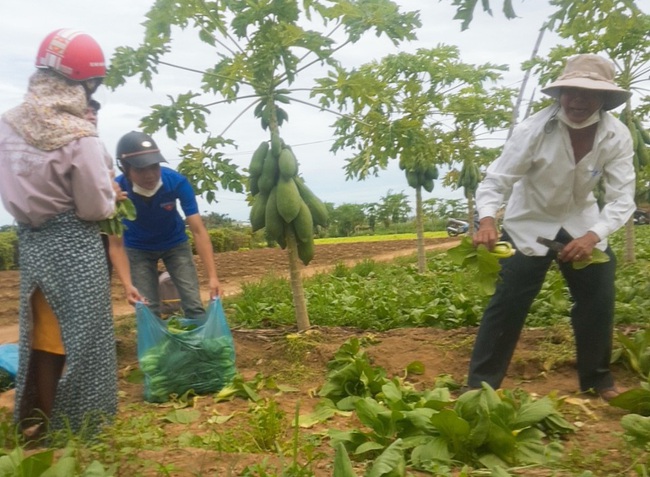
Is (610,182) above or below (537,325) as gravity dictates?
above

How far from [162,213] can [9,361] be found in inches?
50.6

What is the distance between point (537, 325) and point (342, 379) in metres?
1.91

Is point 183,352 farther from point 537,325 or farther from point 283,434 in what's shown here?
point 537,325

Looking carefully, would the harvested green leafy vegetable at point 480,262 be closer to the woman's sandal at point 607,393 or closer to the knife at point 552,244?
the knife at point 552,244

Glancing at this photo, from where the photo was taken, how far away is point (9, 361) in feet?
14.1

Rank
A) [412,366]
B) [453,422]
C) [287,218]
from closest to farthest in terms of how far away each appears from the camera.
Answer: [453,422], [412,366], [287,218]

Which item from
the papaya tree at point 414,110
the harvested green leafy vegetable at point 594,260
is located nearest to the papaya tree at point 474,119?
the papaya tree at point 414,110

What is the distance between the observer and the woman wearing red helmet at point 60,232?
2.89 m

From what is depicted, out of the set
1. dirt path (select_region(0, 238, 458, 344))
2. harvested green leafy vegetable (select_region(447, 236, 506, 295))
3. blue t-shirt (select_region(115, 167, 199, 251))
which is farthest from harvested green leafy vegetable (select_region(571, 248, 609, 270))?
dirt path (select_region(0, 238, 458, 344))

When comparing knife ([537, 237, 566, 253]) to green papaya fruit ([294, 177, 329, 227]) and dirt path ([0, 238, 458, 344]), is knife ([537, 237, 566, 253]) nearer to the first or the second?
green papaya fruit ([294, 177, 329, 227])

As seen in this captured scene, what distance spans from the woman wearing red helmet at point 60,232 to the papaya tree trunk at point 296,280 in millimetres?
2021

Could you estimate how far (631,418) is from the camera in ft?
8.36

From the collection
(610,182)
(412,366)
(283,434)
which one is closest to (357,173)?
(412,366)

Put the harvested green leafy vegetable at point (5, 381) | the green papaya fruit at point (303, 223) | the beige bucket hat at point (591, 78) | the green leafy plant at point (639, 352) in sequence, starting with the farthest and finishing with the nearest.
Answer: the green papaya fruit at point (303, 223), the harvested green leafy vegetable at point (5, 381), the green leafy plant at point (639, 352), the beige bucket hat at point (591, 78)
